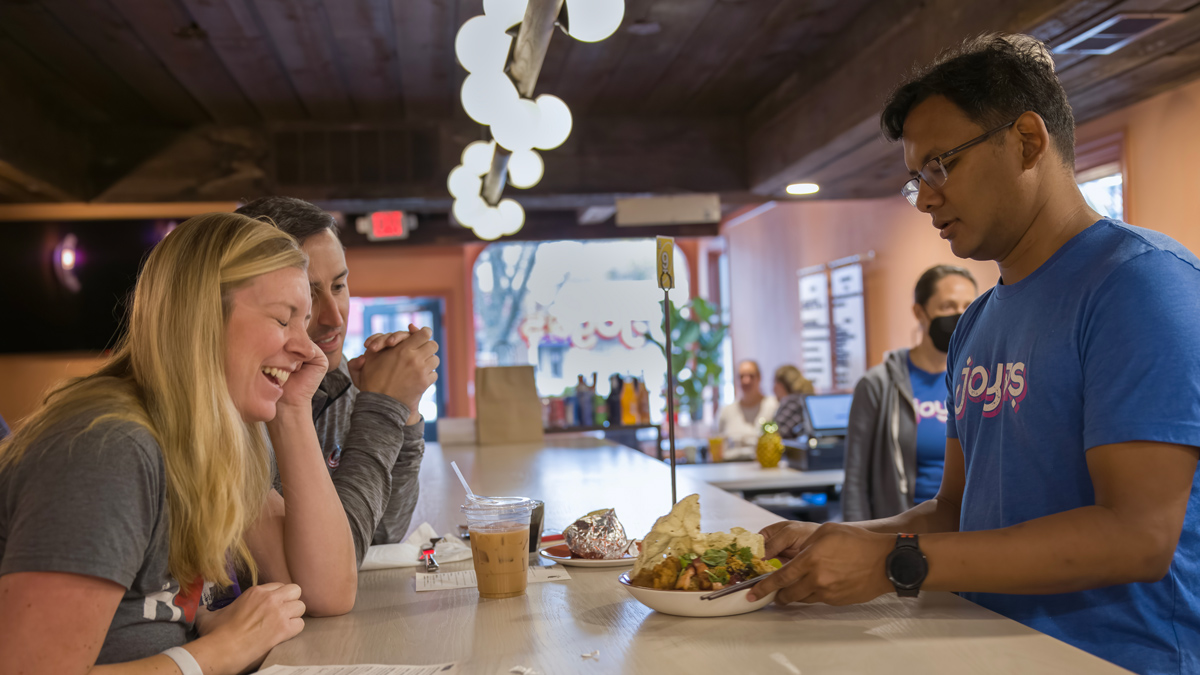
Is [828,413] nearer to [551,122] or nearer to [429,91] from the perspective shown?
[551,122]

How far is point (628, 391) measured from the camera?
4914 mm

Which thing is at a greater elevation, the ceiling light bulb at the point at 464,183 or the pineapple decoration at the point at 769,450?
the ceiling light bulb at the point at 464,183

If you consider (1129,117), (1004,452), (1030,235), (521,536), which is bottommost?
(521,536)

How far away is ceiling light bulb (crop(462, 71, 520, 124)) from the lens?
2.76m

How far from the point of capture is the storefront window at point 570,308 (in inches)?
409

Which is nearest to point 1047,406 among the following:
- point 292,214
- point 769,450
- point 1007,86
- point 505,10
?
point 1007,86

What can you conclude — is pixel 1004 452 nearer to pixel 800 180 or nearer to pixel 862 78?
pixel 862 78

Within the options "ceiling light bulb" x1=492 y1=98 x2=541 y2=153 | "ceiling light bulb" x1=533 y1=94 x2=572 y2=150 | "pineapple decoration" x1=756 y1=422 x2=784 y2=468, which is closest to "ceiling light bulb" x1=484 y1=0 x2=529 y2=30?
"ceiling light bulb" x1=492 y1=98 x2=541 y2=153

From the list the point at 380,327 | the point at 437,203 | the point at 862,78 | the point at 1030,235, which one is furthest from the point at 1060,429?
the point at 380,327

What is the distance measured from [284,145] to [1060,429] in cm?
524

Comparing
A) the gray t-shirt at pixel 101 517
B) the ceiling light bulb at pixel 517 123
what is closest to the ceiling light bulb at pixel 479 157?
the ceiling light bulb at pixel 517 123

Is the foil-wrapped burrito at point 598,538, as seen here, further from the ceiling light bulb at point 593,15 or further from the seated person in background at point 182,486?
the ceiling light bulb at point 593,15

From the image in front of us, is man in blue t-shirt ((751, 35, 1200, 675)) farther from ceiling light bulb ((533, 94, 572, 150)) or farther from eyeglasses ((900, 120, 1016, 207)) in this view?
ceiling light bulb ((533, 94, 572, 150))

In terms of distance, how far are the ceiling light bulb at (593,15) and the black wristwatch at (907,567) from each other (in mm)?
1611
